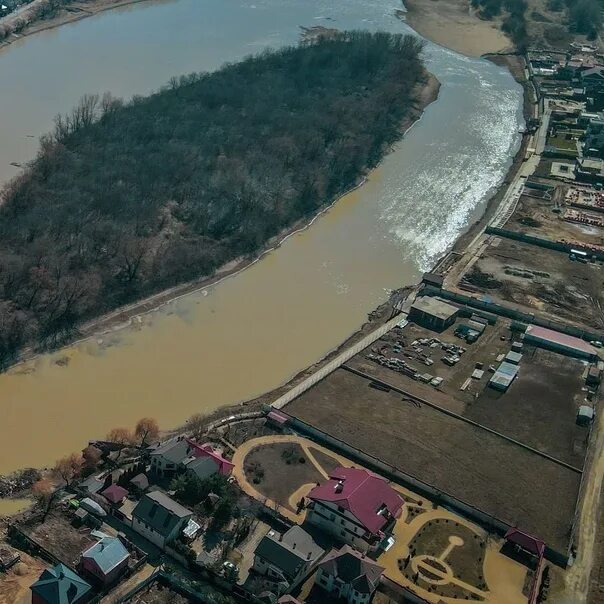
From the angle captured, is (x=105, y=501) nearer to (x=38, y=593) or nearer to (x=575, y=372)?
(x=38, y=593)

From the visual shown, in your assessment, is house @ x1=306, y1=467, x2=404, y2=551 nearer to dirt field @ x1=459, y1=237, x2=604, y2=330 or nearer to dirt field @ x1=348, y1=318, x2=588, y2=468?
dirt field @ x1=348, y1=318, x2=588, y2=468

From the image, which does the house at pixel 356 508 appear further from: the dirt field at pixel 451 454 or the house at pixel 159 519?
the house at pixel 159 519

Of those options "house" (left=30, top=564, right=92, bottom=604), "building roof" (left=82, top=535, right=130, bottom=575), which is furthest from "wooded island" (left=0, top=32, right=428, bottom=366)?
"house" (left=30, top=564, right=92, bottom=604)

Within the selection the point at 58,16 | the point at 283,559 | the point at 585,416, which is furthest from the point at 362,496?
the point at 58,16

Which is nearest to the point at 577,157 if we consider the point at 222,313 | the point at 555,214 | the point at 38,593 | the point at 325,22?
the point at 555,214

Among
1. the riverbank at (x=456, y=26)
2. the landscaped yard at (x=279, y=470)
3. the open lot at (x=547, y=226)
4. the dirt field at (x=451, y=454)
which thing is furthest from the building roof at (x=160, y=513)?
the riverbank at (x=456, y=26)

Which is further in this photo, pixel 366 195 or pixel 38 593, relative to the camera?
pixel 366 195
